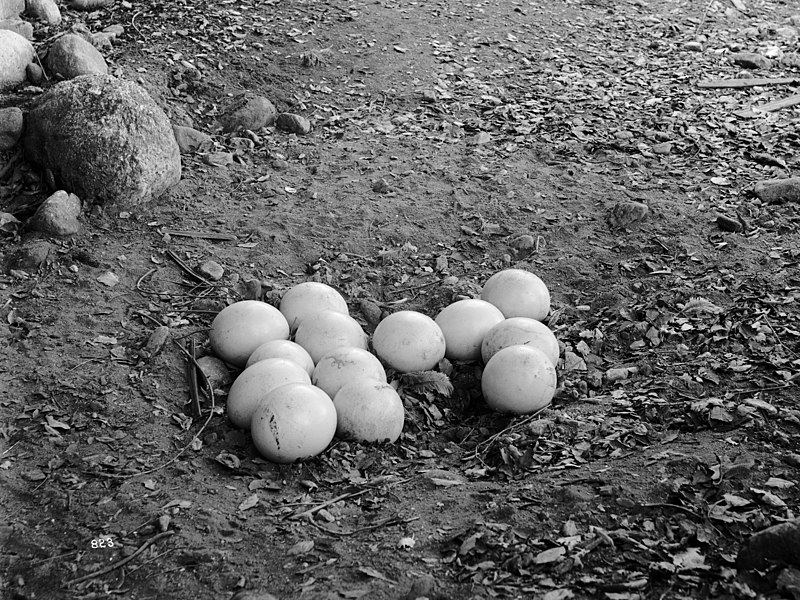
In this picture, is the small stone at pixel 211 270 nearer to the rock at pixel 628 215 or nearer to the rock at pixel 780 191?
the rock at pixel 628 215

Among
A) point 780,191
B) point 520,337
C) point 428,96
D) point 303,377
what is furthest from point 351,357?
point 428,96

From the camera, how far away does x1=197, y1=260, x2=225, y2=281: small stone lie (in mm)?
4742

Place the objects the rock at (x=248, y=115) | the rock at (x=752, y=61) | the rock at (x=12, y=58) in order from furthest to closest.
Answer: the rock at (x=752, y=61) < the rock at (x=248, y=115) < the rock at (x=12, y=58)

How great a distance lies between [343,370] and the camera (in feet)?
12.4

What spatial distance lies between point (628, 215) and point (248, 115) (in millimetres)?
2988

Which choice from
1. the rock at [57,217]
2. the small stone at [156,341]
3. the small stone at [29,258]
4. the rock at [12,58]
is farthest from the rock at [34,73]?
the small stone at [156,341]

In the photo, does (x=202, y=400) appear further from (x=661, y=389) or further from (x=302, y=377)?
(x=661, y=389)

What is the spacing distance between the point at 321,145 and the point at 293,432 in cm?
341

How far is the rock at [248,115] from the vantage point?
253 inches

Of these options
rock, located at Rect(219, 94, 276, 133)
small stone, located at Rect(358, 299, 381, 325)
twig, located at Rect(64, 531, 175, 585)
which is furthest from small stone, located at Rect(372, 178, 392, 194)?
twig, located at Rect(64, 531, 175, 585)

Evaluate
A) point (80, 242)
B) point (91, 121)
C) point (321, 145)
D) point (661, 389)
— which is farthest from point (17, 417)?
point (321, 145)

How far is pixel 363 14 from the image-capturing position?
27.2 feet

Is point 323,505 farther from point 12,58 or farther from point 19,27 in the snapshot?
point 19,27

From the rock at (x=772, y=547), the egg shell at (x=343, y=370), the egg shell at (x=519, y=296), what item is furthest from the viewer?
the egg shell at (x=519, y=296)
